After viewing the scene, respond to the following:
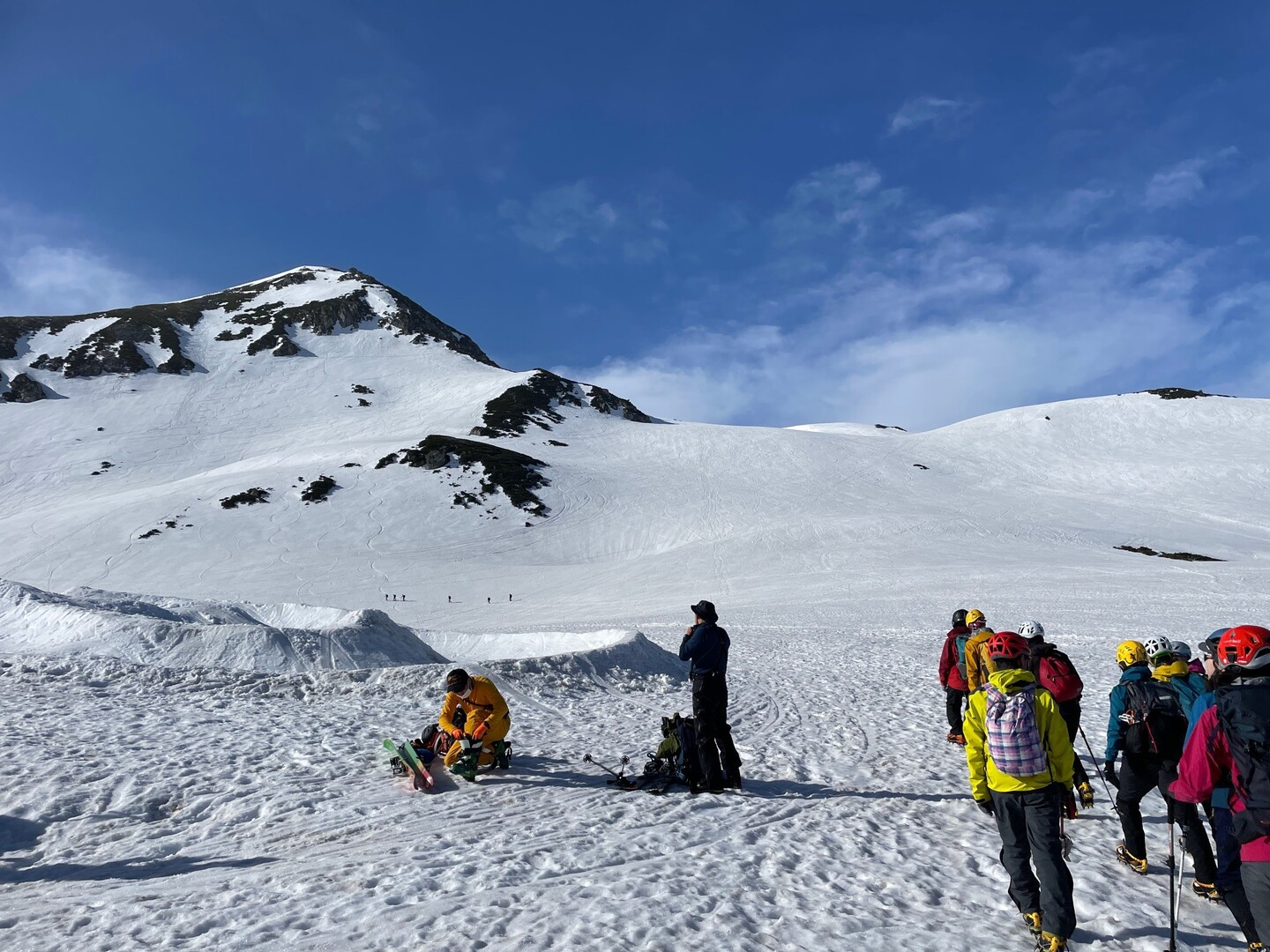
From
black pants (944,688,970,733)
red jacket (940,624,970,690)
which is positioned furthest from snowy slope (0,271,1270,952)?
red jacket (940,624,970,690)

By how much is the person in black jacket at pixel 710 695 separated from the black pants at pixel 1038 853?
347 cm

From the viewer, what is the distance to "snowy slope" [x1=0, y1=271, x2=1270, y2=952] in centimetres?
532

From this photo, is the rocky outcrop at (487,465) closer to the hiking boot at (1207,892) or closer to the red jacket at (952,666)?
the red jacket at (952,666)

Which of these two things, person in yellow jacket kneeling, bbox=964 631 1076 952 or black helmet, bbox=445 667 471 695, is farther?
black helmet, bbox=445 667 471 695

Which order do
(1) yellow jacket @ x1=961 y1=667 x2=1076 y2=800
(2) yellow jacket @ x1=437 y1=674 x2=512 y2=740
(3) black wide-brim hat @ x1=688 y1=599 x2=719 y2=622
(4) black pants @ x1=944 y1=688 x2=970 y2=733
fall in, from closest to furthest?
(1) yellow jacket @ x1=961 y1=667 x2=1076 y2=800
(3) black wide-brim hat @ x1=688 y1=599 x2=719 y2=622
(2) yellow jacket @ x1=437 y1=674 x2=512 y2=740
(4) black pants @ x1=944 y1=688 x2=970 y2=733

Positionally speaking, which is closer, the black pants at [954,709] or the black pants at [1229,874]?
the black pants at [1229,874]

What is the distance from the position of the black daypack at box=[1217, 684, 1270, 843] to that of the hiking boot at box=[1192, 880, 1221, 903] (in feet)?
7.39

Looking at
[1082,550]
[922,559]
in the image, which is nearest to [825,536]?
[922,559]

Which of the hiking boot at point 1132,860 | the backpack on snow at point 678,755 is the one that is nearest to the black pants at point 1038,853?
the hiking boot at point 1132,860

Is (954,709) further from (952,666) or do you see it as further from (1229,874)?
(1229,874)

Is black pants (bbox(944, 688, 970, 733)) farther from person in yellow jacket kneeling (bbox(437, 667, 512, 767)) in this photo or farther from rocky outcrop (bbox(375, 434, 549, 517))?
rocky outcrop (bbox(375, 434, 549, 517))

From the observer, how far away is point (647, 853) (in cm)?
648

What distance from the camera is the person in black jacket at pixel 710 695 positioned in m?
8.16

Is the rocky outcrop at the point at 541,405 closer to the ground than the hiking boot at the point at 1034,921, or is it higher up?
higher up
